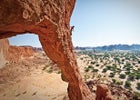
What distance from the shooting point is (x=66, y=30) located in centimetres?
998

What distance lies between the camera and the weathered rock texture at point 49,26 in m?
6.36

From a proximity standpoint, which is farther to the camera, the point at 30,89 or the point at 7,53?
the point at 7,53

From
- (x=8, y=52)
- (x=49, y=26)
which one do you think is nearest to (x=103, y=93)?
(x=49, y=26)

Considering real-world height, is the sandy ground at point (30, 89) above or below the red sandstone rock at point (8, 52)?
below

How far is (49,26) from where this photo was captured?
8.34 metres

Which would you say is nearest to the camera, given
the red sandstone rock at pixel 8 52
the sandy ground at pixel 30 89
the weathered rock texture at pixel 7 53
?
the sandy ground at pixel 30 89

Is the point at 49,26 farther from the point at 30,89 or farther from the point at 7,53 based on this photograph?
the point at 7,53

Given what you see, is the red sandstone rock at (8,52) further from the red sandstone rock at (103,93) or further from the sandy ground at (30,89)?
the red sandstone rock at (103,93)

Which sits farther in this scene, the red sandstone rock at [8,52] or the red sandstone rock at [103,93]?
the red sandstone rock at [8,52]

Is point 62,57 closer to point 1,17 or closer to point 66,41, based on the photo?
point 66,41

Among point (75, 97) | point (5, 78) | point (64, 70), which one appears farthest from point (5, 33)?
point (5, 78)

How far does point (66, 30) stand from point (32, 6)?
3455 millimetres

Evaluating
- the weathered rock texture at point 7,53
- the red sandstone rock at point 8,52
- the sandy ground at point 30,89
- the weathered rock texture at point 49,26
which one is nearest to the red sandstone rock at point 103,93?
the weathered rock texture at point 49,26

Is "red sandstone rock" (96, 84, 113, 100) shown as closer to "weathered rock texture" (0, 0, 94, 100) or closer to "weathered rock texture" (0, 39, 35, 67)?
"weathered rock texture" (0, 0, 94, 100)
